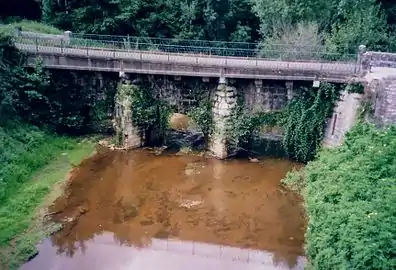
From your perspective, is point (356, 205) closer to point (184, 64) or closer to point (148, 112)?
point (184, 64)

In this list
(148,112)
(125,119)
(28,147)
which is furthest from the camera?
(148,112)

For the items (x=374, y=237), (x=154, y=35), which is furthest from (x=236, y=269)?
(x=154, y=35)

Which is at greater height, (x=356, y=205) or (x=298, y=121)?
(x=356, y=205)

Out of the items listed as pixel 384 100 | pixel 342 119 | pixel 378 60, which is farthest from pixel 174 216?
pixel 378 60

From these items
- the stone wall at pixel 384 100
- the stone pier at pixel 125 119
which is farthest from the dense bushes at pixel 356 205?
the stone pier at pixel 125 119

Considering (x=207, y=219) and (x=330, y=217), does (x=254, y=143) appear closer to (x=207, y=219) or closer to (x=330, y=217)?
(x=207, y=219)

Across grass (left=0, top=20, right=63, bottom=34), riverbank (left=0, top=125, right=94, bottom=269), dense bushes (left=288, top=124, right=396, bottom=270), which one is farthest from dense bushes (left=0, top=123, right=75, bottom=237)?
dense bushes (left=288, top=124, right=396, bottom=270)

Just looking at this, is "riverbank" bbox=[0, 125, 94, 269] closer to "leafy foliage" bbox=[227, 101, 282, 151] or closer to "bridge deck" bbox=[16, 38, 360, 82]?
"bridge deck" bbox=[16, 38, 360, 82]

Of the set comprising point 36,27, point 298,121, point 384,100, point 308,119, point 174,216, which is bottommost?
point 174,216
